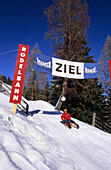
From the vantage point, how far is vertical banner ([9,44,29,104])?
566 cm

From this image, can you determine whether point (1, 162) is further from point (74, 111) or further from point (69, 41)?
point (74, 111)

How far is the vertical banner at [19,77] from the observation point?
5.66m

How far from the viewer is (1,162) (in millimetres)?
1551

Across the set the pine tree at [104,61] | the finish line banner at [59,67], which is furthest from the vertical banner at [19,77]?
the pine tree at [104,61]

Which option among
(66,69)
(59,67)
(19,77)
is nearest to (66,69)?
(66,69)

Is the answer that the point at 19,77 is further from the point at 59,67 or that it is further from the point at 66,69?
the point at 66,69

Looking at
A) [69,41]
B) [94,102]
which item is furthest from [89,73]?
[94,102]

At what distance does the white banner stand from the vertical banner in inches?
87.4

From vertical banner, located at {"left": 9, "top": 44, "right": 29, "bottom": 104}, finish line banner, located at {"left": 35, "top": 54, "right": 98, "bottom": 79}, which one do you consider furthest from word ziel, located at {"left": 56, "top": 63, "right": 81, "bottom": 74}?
vertical banner, located at {"left": 9, "top": 44, "right": 29, "bottom": 104}

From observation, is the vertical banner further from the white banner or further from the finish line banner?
the white banner

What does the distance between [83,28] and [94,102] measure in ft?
36.4

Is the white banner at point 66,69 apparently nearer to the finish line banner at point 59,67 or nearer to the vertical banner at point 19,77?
the finish line banner at point 59,67

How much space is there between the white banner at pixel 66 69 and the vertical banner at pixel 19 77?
2.22 metres

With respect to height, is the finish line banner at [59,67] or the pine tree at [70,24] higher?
the pine tree at [70,24]
